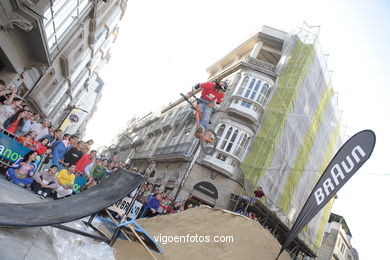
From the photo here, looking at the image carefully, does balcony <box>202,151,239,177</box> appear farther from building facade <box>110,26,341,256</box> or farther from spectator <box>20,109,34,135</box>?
spectator <box>20,109,34,135</box>

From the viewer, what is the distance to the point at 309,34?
2145 centimetres

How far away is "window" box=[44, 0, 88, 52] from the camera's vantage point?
11098 millimetres

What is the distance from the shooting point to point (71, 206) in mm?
3613

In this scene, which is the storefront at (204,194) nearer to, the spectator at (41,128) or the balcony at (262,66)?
the balcony at (262,66)

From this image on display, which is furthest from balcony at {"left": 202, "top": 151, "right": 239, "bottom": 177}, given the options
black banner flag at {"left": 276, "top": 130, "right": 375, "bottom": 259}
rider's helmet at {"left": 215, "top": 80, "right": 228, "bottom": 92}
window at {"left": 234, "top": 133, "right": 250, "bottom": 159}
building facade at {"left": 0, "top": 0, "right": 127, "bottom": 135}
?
black banner flag at {"left": 276, "top": 130, "right": 375, "bottom": 259}

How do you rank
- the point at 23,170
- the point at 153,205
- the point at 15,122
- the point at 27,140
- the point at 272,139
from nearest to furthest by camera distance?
the point at 23,170, the point at 27,140, the point at 15,122, the point at 153,205, the point at 272,139

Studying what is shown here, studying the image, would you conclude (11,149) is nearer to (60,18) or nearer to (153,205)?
(153,205)

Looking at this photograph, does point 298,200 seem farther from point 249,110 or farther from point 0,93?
point 0,93

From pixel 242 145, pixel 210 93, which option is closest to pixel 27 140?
pixel 210 93

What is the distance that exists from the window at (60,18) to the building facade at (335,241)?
1740 inches

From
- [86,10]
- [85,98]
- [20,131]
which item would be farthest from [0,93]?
[85,98]

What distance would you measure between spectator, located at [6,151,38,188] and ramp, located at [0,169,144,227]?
133 inches

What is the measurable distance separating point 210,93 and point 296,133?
13.8m

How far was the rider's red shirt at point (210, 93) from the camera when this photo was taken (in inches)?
344
